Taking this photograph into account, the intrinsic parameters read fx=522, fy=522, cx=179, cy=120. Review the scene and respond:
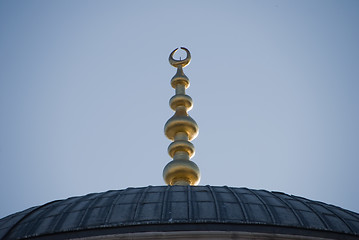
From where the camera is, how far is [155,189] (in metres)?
16.0

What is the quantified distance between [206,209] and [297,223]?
2469mm

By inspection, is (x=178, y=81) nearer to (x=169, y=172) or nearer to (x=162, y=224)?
(x=169, y=172)

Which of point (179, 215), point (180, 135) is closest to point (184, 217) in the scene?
point (179, 215)

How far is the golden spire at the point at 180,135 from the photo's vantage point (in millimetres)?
21406

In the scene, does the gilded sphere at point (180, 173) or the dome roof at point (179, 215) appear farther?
the gilded sphere at point (180, 173)

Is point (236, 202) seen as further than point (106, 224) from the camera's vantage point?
Yes

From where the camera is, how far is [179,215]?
45.4 ft

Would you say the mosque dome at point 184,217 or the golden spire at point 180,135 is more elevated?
the golden spire at point 180,135

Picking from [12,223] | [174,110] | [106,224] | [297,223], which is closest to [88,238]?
[106,224]

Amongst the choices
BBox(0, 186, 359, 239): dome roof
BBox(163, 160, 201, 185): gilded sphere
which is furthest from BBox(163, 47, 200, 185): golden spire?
BBox(0, 186, 359, 239): dome roof

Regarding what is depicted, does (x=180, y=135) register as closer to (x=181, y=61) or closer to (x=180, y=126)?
(x=180, y=126)

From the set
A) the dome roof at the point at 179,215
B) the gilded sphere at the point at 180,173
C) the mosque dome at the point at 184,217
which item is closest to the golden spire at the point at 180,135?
the gilded sphere at the point at 180,173

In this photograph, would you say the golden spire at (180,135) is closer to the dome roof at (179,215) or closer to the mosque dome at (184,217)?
the mosque dome at (184,217)

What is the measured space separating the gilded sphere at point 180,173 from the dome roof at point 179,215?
17.0 feet
